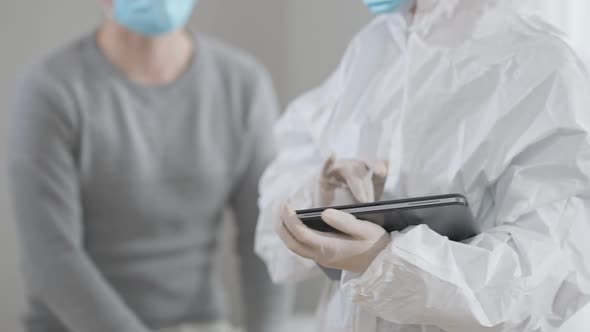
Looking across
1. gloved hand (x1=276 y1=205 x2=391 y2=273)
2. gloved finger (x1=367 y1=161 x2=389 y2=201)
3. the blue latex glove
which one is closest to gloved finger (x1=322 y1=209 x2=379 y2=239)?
gloved hand (x1=276 y1=205 x2=391 y2=273)

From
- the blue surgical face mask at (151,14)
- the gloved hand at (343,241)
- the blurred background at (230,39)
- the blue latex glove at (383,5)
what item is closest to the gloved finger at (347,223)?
the gloved hand at (343,241)

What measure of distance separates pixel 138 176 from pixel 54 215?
0.16 meters

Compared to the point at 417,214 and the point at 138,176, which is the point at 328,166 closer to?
the point at 417,214

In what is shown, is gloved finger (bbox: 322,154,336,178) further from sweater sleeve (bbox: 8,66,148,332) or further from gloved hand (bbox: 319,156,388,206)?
sweater sleeve (bbox: 8,66,148,332)

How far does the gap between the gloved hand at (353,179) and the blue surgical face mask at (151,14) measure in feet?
1.56

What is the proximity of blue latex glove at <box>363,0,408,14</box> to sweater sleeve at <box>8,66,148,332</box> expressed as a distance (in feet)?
2.15

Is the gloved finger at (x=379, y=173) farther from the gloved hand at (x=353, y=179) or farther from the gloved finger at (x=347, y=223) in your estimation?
the gloved finger at (x=347, y=223)

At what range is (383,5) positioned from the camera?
882mm

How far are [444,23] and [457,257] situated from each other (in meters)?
0.26

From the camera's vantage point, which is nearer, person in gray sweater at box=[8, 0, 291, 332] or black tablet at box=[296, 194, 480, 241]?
black tablet at box=[296, 194, 480, 241]

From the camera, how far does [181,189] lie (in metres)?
1.43

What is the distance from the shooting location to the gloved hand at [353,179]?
0.83 m

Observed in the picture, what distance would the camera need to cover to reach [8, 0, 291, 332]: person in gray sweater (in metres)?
1.33

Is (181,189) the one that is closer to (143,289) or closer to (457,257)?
(143,289)
